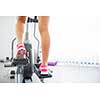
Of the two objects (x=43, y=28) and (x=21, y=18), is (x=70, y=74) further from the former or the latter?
(x=21, y=18)

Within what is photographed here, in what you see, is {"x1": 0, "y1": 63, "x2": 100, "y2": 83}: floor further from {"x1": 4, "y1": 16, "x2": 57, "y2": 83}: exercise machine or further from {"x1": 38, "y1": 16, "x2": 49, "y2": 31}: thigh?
{"x1": 38, "y1": 16, "x2": 49, "y2": 31}: thigh

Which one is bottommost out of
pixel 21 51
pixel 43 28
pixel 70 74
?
pixel 70 74

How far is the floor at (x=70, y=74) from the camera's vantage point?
3.95 feet

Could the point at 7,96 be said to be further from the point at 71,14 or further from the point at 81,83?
the point at 71,14

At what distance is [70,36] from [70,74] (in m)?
0.19

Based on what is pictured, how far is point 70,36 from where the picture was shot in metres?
1.22

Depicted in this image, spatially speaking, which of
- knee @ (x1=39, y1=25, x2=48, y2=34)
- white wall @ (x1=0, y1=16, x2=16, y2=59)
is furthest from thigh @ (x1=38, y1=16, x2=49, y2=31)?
white wall @ (x1=0, y1=16, x2=16, y2=59)

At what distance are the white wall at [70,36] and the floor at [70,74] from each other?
0.06m

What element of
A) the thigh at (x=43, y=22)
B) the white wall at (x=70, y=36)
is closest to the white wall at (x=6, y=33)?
the white wall at (x=70, y=36)

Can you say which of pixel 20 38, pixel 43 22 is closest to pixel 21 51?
pixel 20 38

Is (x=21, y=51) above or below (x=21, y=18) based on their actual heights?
below

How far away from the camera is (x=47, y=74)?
1.22 meters

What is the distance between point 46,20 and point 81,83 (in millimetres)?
364

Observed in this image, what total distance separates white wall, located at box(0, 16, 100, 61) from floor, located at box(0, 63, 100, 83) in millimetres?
56
